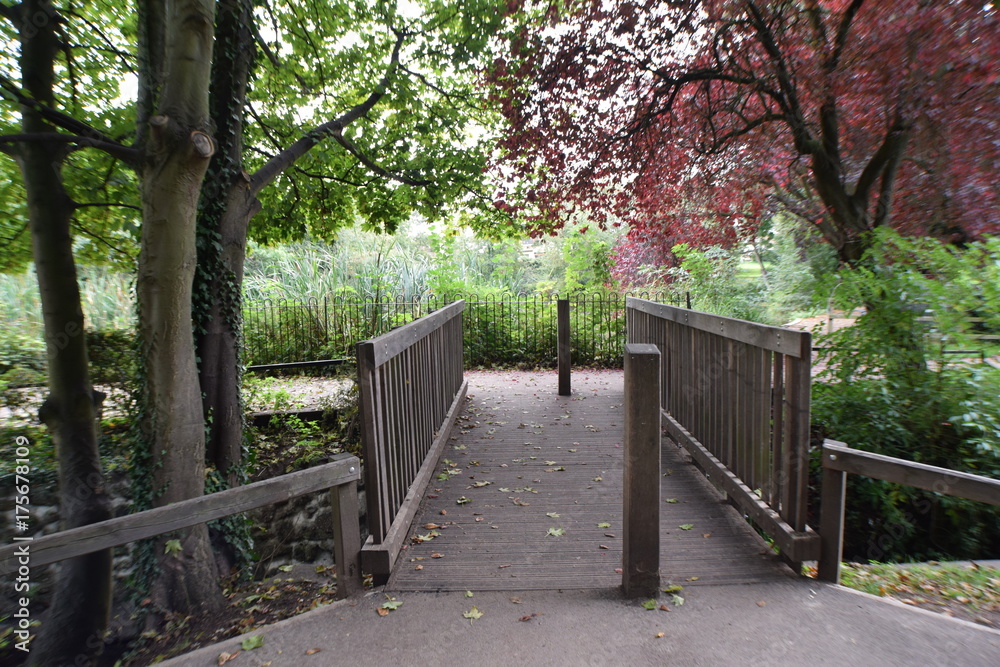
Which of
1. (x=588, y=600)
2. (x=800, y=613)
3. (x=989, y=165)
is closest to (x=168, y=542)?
(x=588, y=600)

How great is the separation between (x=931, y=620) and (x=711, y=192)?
605cm

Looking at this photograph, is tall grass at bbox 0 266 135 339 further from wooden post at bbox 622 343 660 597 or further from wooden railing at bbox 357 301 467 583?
wooden post at bbox 622 343 660 597

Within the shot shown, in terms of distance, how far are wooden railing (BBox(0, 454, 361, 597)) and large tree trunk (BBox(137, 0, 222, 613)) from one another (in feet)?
4.90

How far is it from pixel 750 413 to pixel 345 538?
2606mm

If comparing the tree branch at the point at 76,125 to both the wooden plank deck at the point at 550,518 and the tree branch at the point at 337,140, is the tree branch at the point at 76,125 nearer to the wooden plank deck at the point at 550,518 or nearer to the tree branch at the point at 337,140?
the tree branch at the point at 337,140

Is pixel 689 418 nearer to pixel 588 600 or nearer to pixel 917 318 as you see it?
pixel 917 318

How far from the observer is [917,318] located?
4.48 meters

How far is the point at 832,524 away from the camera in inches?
111

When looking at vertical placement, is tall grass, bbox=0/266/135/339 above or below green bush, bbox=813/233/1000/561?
above

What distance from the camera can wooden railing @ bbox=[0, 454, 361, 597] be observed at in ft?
6.64

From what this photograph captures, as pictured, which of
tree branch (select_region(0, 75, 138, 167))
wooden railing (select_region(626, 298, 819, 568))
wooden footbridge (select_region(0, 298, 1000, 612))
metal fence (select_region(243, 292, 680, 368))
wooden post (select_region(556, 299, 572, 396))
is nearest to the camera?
wooden footbridge (select_region(0, 298, 1000, 612))

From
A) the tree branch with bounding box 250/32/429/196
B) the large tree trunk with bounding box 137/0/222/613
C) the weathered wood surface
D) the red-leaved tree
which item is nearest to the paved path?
the weathered wood surface

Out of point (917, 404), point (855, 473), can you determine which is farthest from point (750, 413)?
point (917, 404)

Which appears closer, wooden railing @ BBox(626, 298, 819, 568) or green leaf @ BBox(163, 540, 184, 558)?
wooden railing @ BBox(626, 298, 819, 568)
